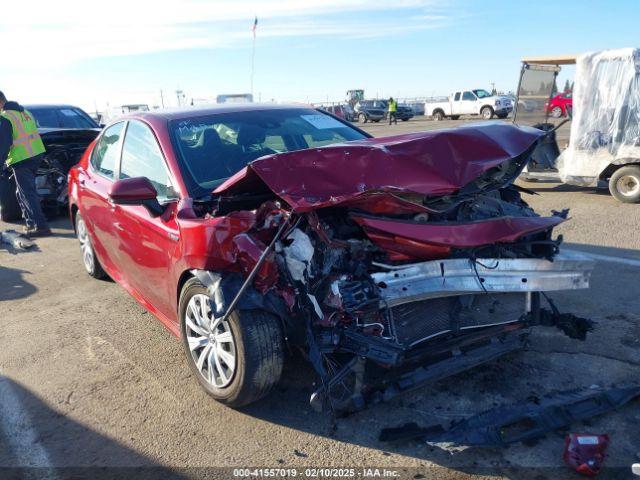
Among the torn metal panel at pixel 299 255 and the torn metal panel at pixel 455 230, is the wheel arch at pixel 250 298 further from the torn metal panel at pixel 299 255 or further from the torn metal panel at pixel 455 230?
the torn metal panel at pixel 455 230

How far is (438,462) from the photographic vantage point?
2.63 meters

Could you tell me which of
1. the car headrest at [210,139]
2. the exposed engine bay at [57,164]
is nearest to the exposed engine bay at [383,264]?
the car headrest at [210,139]

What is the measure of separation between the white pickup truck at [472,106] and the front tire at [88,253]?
28.9 metres

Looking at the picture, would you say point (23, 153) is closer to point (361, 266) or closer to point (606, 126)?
point (361, 266)

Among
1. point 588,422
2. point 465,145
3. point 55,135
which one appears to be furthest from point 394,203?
point 55,135

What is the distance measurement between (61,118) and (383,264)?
10396 millimetres

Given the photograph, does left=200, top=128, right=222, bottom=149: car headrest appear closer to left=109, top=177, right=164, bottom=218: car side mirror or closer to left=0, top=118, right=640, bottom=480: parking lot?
left=109, top=177, right=164, bottom=218: car side mirror

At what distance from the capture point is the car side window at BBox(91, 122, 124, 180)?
465 centimetres

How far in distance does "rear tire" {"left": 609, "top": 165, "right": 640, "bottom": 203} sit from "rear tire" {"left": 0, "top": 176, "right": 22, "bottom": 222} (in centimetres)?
952

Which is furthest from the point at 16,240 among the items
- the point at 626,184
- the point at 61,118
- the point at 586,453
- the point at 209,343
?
the point at 626,184

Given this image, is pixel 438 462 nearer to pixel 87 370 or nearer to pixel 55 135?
pixel 87 370

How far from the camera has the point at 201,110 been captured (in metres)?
4.34

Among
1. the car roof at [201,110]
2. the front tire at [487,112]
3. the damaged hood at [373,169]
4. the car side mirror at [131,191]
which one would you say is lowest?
the front tire at [487,112]

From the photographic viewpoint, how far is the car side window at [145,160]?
3.68 meters
